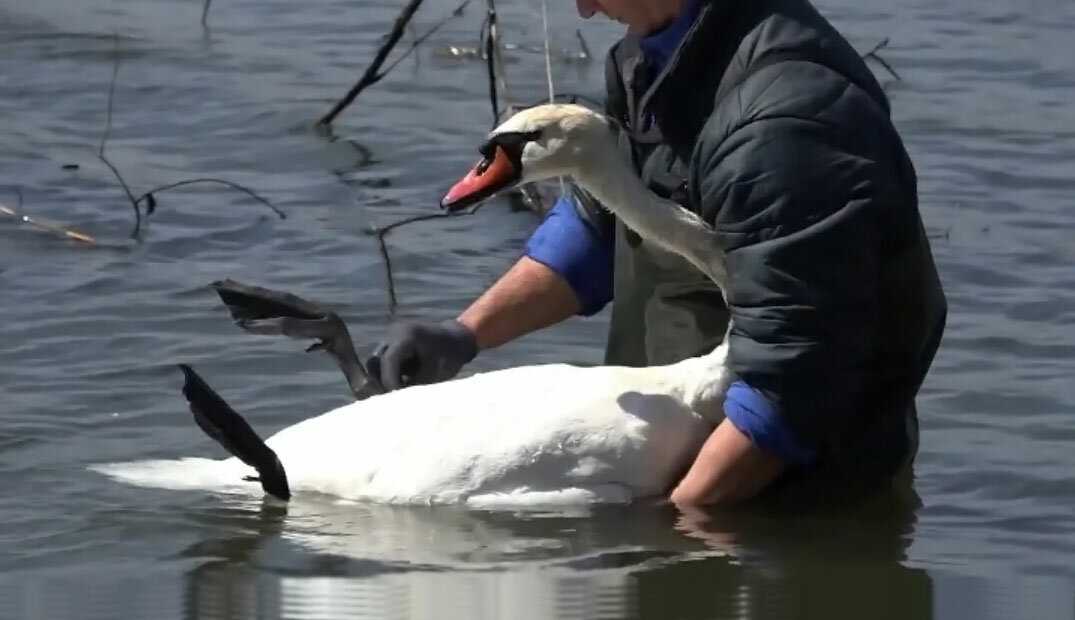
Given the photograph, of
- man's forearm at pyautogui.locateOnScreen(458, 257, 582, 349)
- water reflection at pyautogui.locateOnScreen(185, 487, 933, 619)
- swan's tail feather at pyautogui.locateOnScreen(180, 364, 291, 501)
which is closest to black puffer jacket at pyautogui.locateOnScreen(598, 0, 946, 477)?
water reflection at pyautogui.locateOnScreen(185, 487, 933, 619)

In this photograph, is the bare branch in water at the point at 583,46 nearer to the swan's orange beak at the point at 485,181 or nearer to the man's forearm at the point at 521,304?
the man's forearm at the point at 521,304

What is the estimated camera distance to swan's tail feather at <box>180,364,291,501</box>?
5.84m

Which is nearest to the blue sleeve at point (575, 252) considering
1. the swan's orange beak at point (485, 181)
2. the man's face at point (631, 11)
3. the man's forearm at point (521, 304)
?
the man's forearm at point (521, 304)

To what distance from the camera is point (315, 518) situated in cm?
592

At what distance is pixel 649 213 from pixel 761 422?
0.56m

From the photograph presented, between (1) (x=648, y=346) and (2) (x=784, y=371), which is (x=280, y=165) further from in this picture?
(2) (x=784, y=371)

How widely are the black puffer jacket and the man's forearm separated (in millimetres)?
679

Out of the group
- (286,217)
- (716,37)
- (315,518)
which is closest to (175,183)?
(286,217)

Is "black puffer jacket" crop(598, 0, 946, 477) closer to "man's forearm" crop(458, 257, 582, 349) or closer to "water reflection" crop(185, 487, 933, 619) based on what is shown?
"water reflection" crop(185, 487, 933, 619)

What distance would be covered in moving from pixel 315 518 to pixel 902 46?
21.9ft

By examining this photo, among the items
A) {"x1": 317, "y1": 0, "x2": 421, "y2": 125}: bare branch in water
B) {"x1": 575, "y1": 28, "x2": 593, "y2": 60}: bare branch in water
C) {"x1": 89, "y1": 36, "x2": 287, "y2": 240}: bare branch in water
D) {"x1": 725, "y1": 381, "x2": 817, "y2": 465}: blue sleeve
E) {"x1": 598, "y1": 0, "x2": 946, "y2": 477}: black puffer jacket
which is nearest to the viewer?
{"x1": 598, "y1": 0, "x2": 946, "y2": 477}: black puffer jacket

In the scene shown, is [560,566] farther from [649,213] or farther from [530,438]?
[649,213]

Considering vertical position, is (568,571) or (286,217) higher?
(568,571)

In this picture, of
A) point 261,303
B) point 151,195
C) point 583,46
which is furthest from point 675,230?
point 583,46
